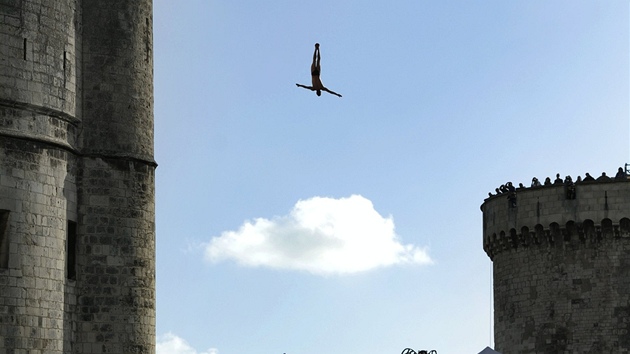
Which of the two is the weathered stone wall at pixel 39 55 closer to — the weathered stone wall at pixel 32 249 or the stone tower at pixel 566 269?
the weathered stone wall at pixel 32 249

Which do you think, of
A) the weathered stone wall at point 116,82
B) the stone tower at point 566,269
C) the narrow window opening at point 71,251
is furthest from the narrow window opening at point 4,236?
the stone tower at point 566,269

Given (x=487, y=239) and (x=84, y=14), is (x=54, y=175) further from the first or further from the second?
(x=487, y=239)

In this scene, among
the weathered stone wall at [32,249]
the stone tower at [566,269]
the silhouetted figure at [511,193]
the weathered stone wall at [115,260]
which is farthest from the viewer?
the silhouetted figure at [511,193]

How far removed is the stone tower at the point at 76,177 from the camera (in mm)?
35000

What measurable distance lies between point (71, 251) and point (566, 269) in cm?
2570

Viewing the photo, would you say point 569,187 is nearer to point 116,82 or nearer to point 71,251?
point 116,82

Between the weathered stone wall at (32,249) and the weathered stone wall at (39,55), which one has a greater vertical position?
the weathered stone wall at (39,55)

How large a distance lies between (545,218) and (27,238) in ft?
92.1

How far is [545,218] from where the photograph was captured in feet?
191

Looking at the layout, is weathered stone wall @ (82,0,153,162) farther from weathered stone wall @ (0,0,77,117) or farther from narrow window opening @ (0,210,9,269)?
narrow window opening @ (0,210,9,269)

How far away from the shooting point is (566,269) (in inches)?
2256

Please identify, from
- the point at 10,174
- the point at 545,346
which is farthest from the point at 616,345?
the point at 10,174

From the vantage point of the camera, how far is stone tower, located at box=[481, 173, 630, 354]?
185ft

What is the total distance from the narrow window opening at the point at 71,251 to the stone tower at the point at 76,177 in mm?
25
